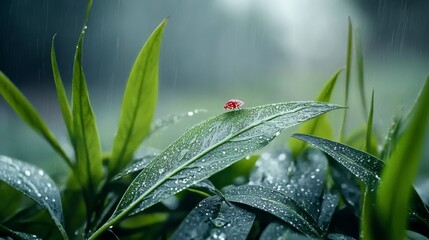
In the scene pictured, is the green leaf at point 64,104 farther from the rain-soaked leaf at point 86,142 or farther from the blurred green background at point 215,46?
the blurred green background at point 215,46

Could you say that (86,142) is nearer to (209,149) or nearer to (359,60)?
(209,149)

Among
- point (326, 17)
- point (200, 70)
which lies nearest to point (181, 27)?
point (200, 70)

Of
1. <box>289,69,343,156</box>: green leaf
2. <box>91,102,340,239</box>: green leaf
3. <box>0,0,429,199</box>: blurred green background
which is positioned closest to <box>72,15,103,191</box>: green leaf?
<box>91,102,340,239</box>: green leaf

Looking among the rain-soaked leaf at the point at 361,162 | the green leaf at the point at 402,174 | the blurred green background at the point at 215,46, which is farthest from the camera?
the blurred green background at the point at 215,46

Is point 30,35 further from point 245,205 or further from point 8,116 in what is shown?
point 245,205

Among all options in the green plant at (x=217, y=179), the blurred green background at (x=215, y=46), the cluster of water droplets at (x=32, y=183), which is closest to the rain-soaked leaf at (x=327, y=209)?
the green plant at (x=217, y=179)

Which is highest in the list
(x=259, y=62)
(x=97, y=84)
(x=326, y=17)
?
(x=326, y=17)

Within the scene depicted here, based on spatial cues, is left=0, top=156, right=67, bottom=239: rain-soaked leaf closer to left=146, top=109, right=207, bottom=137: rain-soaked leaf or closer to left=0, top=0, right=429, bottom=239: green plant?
left=0, top=0, right=429, bottom=239: green plant
